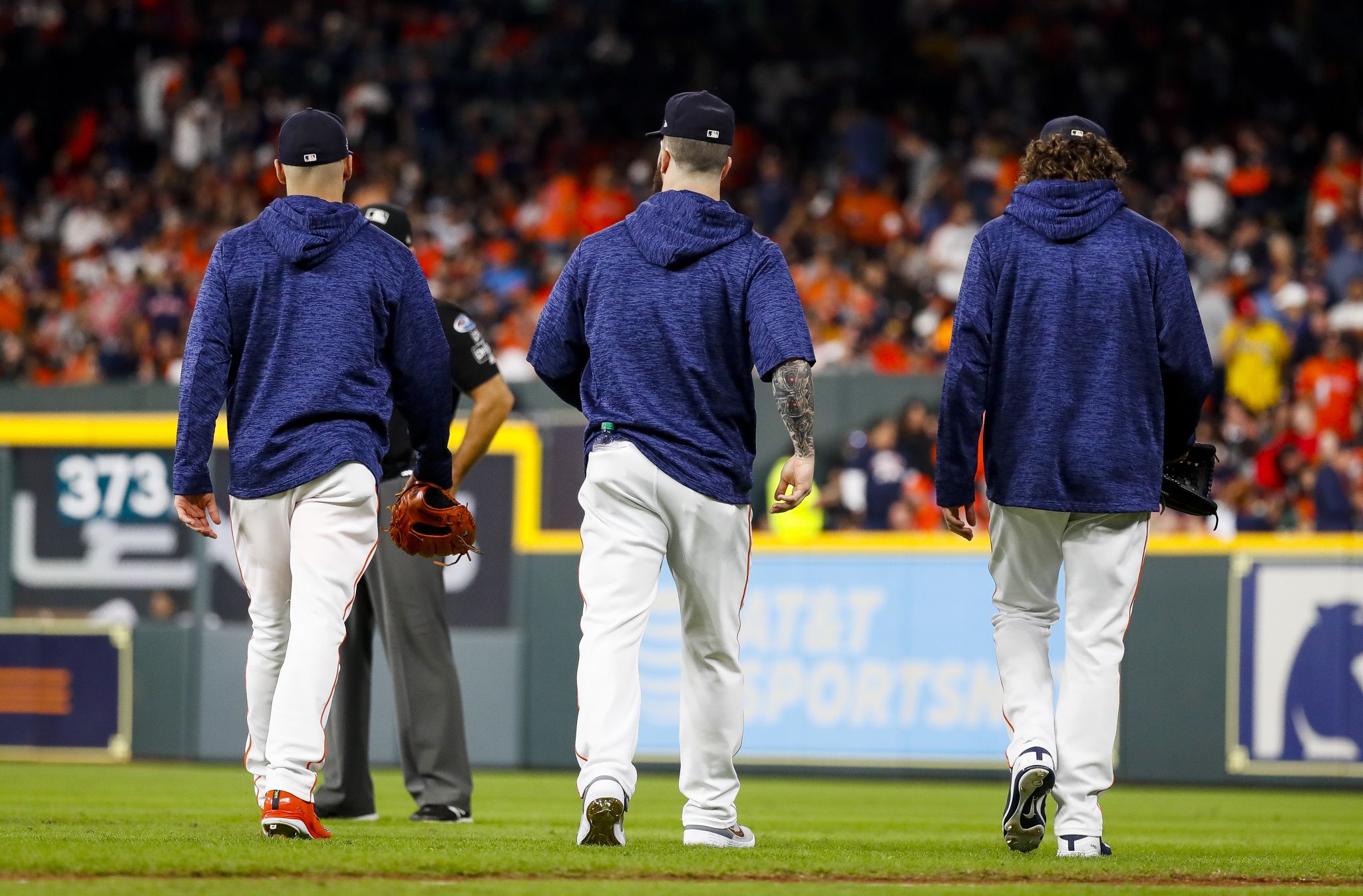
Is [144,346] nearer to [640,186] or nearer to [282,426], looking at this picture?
[640,186]

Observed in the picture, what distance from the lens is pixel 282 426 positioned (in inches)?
204

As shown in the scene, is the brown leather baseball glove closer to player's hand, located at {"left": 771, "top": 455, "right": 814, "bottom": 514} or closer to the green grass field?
the green grass field

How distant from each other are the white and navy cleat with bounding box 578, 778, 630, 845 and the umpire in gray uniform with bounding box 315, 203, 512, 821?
1.65 m

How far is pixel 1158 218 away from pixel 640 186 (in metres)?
5.17

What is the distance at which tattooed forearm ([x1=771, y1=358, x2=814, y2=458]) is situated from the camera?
506cm

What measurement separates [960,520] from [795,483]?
57 centimetres

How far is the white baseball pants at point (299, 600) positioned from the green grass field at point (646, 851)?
0.26m

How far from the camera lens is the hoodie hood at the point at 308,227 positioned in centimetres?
527

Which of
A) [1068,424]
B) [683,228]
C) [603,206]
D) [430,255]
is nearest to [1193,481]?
[1068,424]

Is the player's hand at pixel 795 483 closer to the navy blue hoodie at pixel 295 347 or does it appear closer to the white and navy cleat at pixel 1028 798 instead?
the white and navy cleat at pixel 1028 798

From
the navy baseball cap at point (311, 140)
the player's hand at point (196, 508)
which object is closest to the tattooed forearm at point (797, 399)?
the navy baseball cap at point (311, 140)

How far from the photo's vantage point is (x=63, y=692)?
11.7 meters

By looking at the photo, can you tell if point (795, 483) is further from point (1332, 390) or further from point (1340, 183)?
point (1340, 183)

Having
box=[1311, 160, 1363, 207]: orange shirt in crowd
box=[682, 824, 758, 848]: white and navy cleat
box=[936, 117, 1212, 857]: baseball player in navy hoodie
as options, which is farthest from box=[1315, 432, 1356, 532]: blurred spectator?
box=[682, 824, 758, 848]: white and navy cleat
